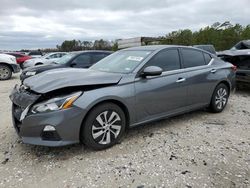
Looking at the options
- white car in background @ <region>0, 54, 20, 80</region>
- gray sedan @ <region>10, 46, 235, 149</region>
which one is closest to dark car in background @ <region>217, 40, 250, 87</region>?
gray sedan @ <region>10, 46, 235, 149</region>

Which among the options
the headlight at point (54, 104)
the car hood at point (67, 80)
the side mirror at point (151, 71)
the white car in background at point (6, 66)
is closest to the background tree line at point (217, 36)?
the white car in background at point (6, 66)

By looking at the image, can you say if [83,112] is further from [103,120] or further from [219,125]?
[219,125]

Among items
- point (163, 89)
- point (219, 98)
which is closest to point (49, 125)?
Answer: point (163, 89)

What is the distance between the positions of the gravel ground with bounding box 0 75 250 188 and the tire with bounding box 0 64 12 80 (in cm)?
872

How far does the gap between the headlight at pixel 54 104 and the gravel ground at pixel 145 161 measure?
0.69 m

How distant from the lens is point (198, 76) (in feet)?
16.0

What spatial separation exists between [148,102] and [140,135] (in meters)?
0.59

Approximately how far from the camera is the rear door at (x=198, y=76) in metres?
4.77

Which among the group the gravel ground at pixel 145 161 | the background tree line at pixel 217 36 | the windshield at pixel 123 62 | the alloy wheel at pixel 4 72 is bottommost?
the gravel ground at pixel 145 161

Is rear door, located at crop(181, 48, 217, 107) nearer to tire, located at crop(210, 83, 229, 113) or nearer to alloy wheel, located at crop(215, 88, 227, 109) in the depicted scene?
tire, located at crop(210, 83, 229, 113)

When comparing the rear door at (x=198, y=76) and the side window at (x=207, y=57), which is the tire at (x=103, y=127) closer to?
the rear door at (x=198, y=76)

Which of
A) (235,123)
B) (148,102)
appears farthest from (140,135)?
(235,123)

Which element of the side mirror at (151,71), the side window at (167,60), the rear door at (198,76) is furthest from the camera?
the rear door at (198,76)

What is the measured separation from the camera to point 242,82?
24.5ft
